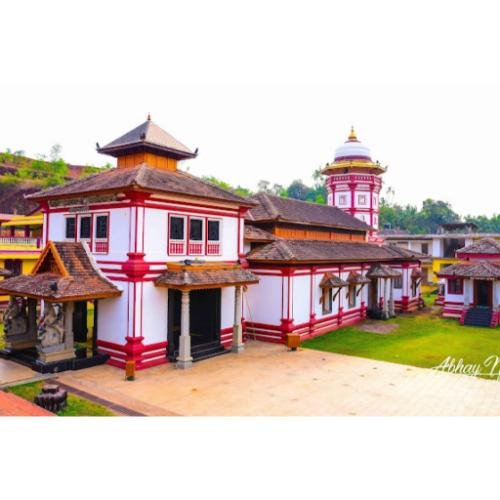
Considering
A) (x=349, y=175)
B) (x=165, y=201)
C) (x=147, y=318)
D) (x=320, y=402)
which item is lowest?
(x=320, y=402)

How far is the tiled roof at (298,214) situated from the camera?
20378 millimetres

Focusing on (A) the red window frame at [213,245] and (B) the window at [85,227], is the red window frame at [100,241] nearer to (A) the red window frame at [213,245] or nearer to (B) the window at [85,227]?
(B) the window at [85,227]

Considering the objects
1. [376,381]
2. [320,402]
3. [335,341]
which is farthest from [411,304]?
[320,402]

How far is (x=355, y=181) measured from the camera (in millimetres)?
29984

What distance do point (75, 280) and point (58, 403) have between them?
4529 millimetres

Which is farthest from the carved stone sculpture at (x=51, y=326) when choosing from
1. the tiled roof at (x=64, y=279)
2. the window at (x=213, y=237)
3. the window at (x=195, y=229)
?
the window at (x=213, y=237)

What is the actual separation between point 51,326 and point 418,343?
14.2m

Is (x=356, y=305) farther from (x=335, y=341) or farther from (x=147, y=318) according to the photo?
(x=147, y=318)

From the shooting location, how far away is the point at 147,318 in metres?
14.3

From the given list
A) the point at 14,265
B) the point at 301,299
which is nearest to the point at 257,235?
the point at 301,299

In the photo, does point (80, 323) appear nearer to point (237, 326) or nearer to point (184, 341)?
point (184, 341)

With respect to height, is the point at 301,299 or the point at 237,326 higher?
the point at 301,299

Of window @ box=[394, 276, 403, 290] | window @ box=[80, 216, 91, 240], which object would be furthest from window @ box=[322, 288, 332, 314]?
window @ box=[80, 216, 91, 240]

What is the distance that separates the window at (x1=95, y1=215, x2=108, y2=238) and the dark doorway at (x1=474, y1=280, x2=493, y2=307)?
20.0 m
